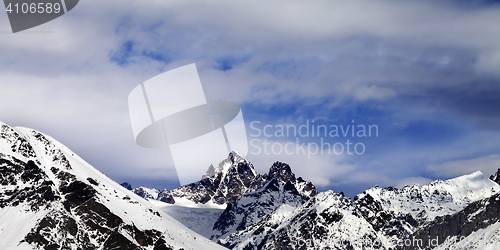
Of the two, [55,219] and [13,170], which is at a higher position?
Result: [13,170]

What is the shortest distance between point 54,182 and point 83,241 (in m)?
29.0

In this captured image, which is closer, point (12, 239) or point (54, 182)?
point (12, 239)

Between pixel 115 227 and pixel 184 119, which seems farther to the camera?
pixel 115 227

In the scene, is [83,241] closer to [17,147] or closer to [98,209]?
[98,209]

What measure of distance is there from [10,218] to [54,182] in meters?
27.6

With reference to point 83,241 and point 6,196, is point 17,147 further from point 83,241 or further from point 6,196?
point 83,241

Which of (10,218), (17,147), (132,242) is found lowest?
(132,242)

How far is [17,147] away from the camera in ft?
632

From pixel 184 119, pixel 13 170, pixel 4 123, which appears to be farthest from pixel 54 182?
pixel 184 119

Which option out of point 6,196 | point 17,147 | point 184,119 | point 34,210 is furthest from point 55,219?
point 184,119

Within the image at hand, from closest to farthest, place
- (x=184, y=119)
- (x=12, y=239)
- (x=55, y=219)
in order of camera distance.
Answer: (x=184, y=119) < (x=12, y=239) < (x=55, y=219)

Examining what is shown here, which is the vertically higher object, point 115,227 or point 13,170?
point 13,170

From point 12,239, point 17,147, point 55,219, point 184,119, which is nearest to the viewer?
point 184,119

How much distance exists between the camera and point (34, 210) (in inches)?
7092
